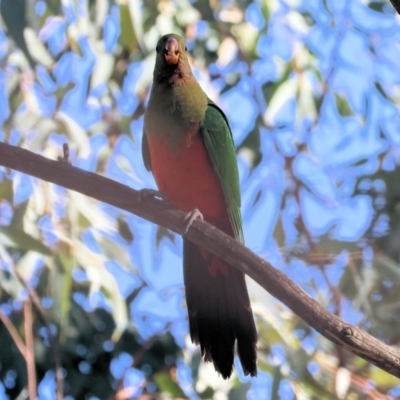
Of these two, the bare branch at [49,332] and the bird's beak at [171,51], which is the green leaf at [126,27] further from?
the bare branch at [49,332]

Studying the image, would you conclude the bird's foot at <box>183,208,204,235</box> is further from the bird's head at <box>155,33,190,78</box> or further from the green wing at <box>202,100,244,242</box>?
the bird's head at <box>155,33,190,78</box>

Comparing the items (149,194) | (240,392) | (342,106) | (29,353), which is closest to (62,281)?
(29,353)

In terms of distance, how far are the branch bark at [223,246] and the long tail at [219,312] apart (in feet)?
1.46

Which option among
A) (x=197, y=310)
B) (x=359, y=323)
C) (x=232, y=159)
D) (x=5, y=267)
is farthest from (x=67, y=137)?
(x=359, y=323)

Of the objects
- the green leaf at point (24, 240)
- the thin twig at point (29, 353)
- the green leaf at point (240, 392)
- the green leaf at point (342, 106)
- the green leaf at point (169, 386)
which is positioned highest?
the green leaf at point (342, 106)

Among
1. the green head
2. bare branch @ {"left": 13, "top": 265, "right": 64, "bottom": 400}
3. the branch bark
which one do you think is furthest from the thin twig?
the green head

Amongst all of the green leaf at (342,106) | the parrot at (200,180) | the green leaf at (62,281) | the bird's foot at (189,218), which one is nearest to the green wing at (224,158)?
the parrot at (200,180)

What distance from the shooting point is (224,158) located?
286 cm

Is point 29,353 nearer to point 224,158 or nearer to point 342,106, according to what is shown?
point 224,158

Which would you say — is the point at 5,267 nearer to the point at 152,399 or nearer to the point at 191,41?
the point at 152,399

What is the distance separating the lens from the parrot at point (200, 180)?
266cm

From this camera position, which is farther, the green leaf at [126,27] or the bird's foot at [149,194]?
the green leaf at [126,27]

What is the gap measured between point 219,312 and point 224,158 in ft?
2.05

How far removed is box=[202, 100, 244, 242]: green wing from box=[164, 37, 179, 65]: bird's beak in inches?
9.4
